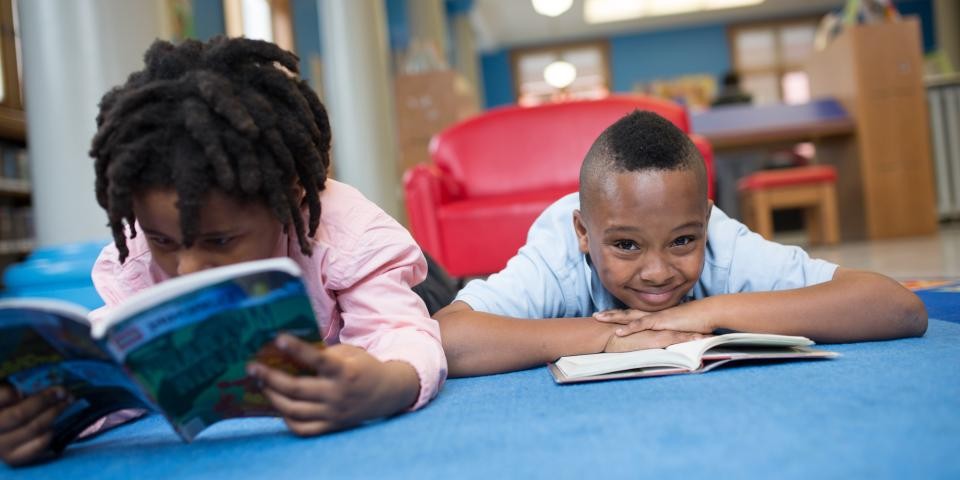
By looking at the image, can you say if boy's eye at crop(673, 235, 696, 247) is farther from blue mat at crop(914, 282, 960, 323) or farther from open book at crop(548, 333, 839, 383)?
blue mat at crop(914, 282, 960, 323)

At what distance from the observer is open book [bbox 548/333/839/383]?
1162mm

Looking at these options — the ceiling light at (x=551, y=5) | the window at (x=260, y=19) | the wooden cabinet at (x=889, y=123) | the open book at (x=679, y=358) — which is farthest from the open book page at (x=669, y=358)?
the ceiling light at (x=551, y=5)

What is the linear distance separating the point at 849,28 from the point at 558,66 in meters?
7.33

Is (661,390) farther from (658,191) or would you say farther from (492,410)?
(658,191)

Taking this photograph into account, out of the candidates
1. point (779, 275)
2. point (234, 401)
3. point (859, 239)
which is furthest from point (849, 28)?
point (234, 401)

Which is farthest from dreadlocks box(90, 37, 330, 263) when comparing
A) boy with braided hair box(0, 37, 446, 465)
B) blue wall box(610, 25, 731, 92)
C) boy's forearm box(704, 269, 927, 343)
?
blue wall box(610, 25, 731, 92)

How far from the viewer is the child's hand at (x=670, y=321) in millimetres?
1288

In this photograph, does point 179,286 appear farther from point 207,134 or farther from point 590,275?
point 590,275

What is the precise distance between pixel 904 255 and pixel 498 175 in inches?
80.6

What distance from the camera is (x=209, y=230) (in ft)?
3.31

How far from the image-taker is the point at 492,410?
1051 mm

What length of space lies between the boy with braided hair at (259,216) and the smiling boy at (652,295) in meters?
0.20

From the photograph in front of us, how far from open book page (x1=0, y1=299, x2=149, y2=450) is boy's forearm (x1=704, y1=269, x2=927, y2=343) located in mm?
855

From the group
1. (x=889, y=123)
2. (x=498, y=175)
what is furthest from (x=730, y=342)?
(x=889, y=123)
